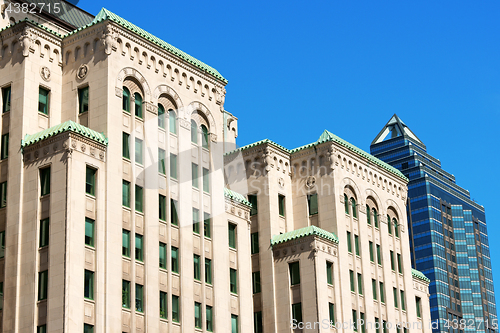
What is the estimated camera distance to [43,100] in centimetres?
5712

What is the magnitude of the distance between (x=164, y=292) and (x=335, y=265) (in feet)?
69.8

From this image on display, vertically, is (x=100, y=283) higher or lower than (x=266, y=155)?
lower

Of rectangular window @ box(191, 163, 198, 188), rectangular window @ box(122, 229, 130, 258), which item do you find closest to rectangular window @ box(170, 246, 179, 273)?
rectangular window @ box(122, 229, 130, 258)

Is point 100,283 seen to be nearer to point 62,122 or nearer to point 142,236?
point 142,236

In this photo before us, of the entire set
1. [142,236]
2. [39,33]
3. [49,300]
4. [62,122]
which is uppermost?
[39,33]

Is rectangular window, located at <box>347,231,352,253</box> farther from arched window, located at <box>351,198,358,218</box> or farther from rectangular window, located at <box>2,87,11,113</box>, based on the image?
rectangular window, located at <box>2,87,11,113</box>

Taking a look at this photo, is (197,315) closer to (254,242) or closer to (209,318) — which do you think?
(209,318)

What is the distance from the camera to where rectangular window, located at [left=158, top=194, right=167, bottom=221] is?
58.1 meters

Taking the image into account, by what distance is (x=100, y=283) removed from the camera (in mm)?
51562

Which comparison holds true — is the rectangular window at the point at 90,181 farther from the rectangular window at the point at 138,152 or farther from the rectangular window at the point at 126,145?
the rectangular window at the point at 138,152

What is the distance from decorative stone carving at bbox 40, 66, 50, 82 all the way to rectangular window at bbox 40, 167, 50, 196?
7.21m

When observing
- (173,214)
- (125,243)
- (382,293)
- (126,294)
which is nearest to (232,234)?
(173,214)

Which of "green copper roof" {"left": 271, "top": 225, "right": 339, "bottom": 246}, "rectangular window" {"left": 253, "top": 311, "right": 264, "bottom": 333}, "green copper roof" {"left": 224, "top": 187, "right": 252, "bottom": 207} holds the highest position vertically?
"green copper roof" {"left": 224, "top": 187, "right": 252, "bottom": 207}

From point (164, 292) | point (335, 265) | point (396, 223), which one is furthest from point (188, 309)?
point (396, 223)
